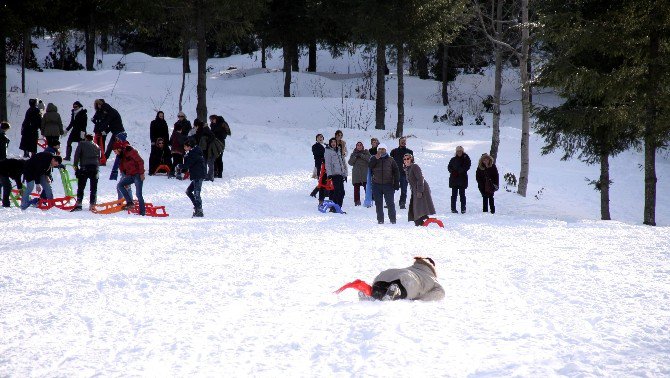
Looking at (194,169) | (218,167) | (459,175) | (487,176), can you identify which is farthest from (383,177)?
(218,167)

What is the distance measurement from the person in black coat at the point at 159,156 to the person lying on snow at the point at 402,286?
13.9 metres

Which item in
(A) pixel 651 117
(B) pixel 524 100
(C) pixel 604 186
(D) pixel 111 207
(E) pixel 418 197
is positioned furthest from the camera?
(B) pixel 524 100

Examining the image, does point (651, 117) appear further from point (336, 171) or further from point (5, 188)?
point (5, 188)

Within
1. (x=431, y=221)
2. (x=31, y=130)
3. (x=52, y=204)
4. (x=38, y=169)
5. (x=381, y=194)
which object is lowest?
(x=431, y=221)

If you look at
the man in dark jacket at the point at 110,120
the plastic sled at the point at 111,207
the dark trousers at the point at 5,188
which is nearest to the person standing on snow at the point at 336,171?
the plastic sled at the point at 111,207

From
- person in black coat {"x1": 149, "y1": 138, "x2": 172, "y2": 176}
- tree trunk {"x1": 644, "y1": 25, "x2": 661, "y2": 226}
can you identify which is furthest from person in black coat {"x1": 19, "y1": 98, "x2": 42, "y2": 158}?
tree trunk {"x1": 644, "y1": 25, "x2": 661, "y2": 226}

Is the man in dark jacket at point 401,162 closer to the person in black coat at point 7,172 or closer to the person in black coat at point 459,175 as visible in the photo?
the person in black coat at point 459,175

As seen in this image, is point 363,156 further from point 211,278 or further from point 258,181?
point 211,278

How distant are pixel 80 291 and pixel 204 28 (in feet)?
66.2

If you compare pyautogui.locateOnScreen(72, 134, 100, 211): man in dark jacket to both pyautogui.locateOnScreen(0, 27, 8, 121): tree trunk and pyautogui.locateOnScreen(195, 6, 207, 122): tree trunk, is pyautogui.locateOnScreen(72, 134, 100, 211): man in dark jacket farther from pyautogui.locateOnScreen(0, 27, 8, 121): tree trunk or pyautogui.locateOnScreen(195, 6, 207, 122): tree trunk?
pyautogui.locateOnScreen(195, 6, 207, 122): tree trunk

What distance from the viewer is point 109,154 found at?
2217 centimetres

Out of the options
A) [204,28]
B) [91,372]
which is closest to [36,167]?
[91,372]

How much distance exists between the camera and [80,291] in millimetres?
8203

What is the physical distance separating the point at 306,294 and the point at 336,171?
10033 millimetres
